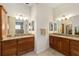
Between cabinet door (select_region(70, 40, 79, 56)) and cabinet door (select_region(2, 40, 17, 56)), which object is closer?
cabinet door (select_region(2, 40, 17, 56))

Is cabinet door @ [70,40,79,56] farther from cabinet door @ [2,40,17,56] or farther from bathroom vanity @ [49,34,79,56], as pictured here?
cabinet door @ [2,40,17,56]

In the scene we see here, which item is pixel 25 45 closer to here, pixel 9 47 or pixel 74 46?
pixel 9 47

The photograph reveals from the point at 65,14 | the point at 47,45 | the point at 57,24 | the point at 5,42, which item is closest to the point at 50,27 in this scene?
the point at 57,24

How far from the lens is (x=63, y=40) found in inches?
126

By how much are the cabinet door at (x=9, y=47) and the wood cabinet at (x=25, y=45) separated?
12 cm

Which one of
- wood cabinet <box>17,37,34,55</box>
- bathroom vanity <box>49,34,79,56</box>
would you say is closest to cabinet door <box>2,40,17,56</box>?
wood cabinet <box>17,37,34,55</box>

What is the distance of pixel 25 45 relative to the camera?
263cm

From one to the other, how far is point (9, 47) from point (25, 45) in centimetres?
39

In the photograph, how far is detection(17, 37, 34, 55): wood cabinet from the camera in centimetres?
252

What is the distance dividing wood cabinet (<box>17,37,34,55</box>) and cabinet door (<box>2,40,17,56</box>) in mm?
120

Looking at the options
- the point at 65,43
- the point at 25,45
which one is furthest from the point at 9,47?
the point at 65,43

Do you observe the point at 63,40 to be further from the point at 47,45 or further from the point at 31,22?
the point at 31,22

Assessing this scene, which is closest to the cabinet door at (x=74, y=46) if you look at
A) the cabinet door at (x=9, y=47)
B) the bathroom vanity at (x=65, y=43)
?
the bathroom vanity at (x=65, y=43)

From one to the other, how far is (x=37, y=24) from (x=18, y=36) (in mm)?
521
